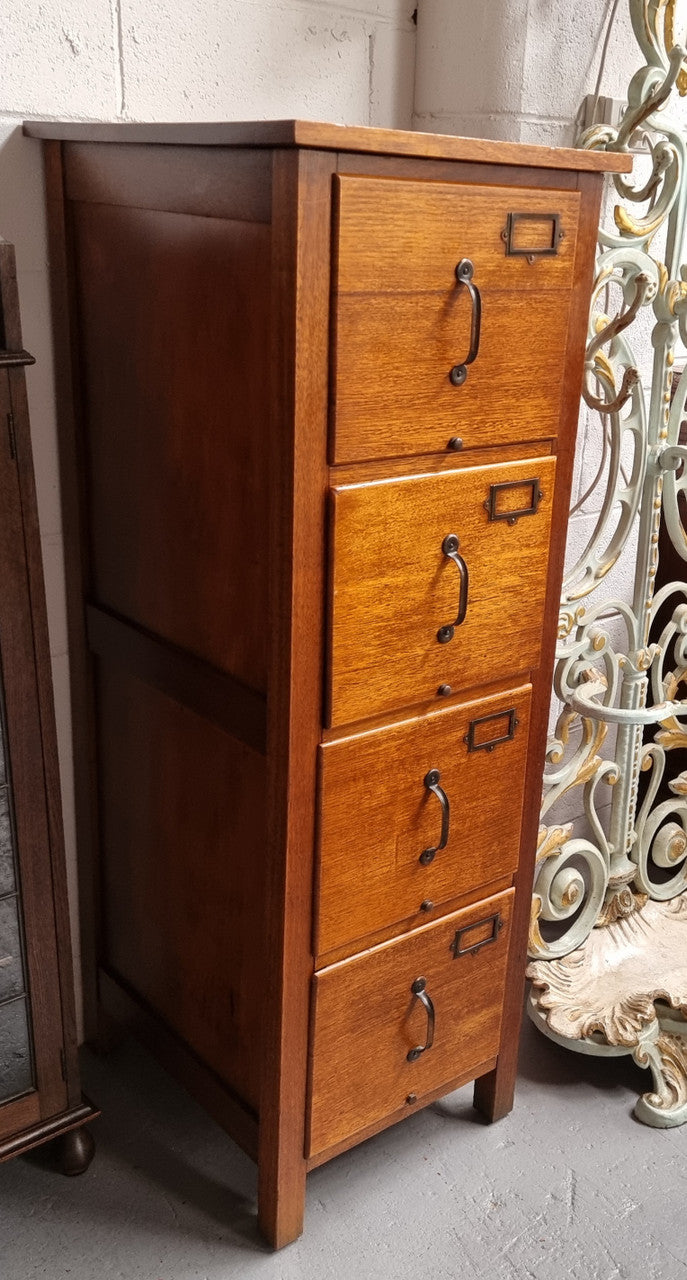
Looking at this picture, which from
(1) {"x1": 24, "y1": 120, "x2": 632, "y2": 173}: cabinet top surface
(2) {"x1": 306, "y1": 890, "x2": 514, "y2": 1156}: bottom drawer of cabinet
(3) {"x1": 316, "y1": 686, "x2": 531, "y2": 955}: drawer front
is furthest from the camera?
(2) {"x1": 306, "y1": 890, "x2": 514, "y2": 1156}: bottom drawer of cabinet

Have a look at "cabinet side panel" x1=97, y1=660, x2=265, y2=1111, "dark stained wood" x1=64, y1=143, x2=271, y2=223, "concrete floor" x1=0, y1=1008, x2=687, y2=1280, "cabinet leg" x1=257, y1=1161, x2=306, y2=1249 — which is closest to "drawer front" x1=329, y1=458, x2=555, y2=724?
"cabinet side panel" x1=97, y1=660, x2=265, y2=1111

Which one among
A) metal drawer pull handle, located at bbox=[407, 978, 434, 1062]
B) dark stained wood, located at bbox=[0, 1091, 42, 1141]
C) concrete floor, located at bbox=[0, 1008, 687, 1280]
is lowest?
concrete floor, located at bbox=[0, 1008, 687, 1280]

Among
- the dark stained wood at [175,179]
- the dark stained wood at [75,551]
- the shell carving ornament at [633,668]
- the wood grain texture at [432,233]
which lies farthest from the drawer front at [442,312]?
the dark stained wood at [75,551]

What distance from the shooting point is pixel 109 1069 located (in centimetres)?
199

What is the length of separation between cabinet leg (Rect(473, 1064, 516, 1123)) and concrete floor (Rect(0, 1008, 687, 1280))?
0.08 feet

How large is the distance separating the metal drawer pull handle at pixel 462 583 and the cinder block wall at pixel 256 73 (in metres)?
0.65

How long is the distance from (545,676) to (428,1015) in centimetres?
51

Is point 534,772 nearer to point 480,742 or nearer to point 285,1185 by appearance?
point 480,742

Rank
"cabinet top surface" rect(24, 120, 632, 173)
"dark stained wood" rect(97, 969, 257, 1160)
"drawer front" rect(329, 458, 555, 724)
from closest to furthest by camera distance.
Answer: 1. "cabinet top surface" rect(24, 120, 632, 173)
2. "drawer front" rect(329, 458, 555, 724)
3. "dark stained wood" rect(97, 969, 257, 1160)

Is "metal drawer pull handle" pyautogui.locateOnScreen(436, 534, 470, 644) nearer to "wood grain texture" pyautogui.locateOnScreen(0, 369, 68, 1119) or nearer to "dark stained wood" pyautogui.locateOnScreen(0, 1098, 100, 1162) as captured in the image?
"wood grain texture" pyautogui.locateOnScreen(0, 369, 68, 1119)

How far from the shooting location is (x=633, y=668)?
2158 millimetres

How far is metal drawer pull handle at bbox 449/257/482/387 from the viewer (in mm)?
1350

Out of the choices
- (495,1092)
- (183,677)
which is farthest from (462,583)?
(495,1092)

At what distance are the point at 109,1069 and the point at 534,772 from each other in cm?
89
